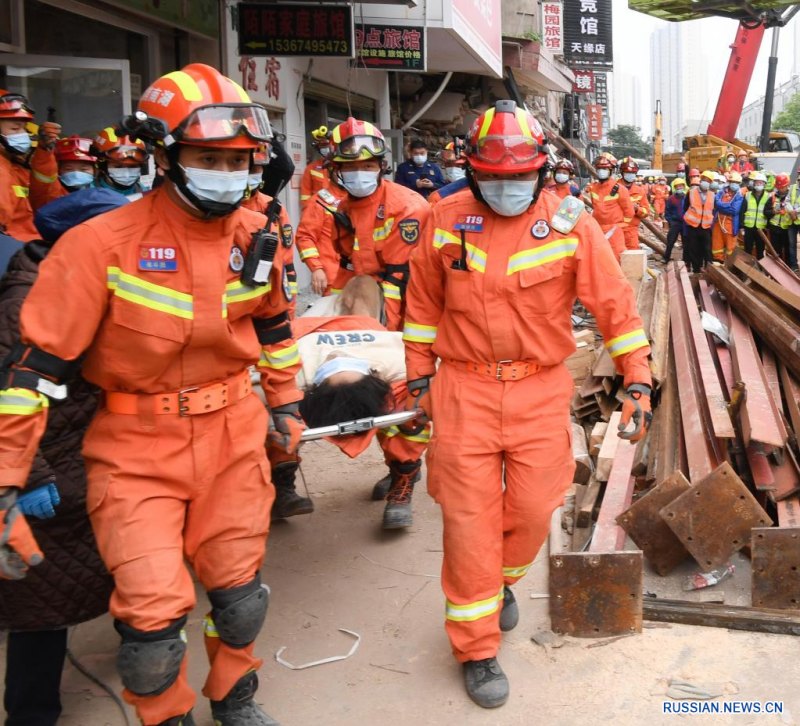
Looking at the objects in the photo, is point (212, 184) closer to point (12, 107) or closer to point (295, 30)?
point (12, 107)

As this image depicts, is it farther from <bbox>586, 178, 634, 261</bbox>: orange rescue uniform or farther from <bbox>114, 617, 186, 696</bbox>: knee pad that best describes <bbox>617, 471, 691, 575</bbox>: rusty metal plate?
<bbox>586, 178, 634, 261</bbox>: orange rescue uniform

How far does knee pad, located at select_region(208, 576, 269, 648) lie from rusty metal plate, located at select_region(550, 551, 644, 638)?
1.35 meters

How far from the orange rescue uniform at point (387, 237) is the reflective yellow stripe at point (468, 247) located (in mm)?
1851

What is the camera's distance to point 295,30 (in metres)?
9.01

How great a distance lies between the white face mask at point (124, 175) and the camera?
541 centimetres

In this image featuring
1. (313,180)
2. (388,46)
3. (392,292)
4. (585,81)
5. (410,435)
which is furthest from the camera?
(585,81)

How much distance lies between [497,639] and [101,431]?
163 centimetres

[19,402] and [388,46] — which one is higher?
[388,46]

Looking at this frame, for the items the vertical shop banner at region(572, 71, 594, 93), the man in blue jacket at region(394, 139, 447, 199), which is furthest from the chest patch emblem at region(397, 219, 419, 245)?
the vertical shop banner at region(572, 71, 594, 93)

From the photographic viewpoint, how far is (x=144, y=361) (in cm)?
265

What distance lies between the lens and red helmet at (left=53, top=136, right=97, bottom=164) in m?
5.89

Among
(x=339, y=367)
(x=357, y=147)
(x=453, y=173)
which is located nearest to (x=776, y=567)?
(x=339, y=367)

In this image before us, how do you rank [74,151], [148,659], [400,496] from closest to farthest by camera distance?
1. [148,659]
2. [400,496]
3. [74,151]

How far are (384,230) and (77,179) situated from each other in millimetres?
2002
